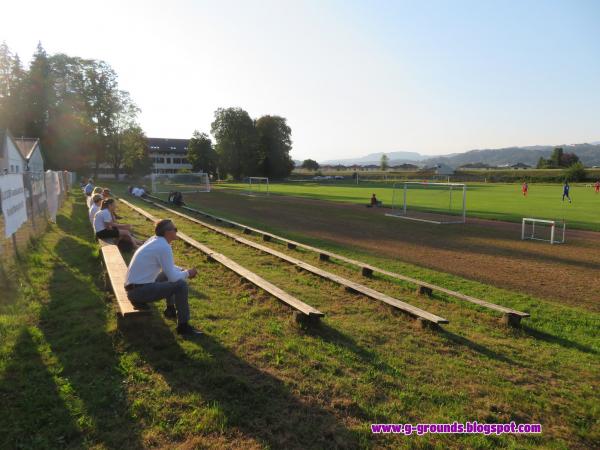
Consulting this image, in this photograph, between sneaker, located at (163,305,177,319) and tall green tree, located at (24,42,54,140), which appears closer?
sneaker, located at (163,305,177,319)

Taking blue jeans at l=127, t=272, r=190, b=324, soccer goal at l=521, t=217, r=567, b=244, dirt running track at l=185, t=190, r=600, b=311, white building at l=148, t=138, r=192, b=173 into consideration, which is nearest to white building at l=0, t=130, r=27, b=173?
dirt running track at l=185, t=190, r=600, b=311

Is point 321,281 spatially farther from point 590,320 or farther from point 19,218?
point 19,218

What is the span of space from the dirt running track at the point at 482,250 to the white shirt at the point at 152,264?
682cm

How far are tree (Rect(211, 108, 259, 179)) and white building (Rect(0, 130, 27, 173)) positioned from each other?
53136 mm

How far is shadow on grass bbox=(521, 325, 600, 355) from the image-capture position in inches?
214

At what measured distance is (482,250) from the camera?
12789mm

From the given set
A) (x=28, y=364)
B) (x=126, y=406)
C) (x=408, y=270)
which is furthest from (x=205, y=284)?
(x=408, y=270)

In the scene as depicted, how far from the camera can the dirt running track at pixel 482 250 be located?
8992mm

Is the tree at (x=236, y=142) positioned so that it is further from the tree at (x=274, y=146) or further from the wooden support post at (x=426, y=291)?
the wooden support post at (x=426, y=291)

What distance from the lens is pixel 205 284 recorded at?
24.9ft

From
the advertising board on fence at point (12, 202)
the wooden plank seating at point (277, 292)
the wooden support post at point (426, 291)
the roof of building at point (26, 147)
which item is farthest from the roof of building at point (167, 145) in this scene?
the wooden support post at point (426, 291)

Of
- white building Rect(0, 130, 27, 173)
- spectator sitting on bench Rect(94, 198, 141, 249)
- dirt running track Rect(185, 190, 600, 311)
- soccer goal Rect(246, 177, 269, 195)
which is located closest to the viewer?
dirt running track Rect(185, 190, 600, 311)

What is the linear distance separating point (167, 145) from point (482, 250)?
116 m

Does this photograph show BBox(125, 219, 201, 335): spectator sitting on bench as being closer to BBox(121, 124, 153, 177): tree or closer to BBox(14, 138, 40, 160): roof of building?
BBox(14, 138, 40, 160): roof of building
